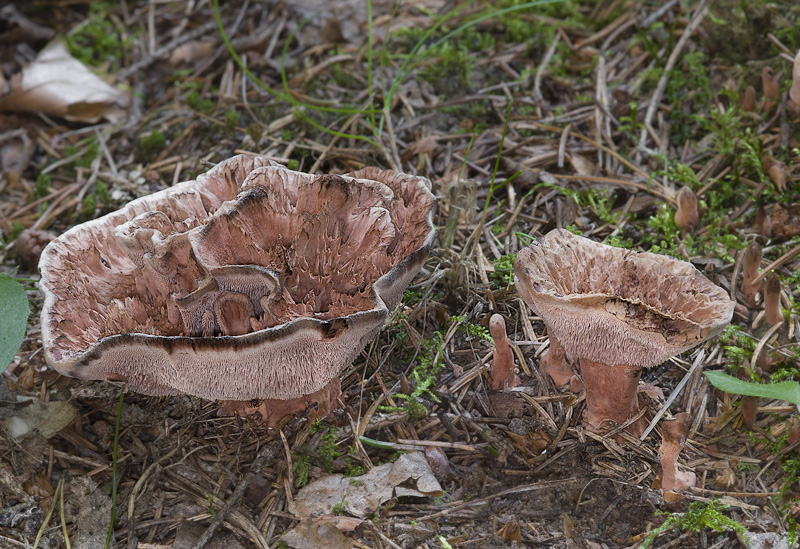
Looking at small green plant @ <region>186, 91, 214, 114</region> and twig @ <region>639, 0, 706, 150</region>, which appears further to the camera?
small green plant @ <region>186, 91, 214, 114</region>

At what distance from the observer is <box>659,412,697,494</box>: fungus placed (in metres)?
3.06

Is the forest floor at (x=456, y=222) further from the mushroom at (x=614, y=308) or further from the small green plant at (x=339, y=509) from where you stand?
the mushroom at (x=614, y=308)

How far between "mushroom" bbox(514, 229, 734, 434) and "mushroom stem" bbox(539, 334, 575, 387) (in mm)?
229

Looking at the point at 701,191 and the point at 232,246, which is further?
the point at 701,191

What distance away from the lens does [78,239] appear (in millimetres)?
3459

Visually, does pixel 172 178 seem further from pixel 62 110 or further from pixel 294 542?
pixel 294 542

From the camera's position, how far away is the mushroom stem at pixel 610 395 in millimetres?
3293

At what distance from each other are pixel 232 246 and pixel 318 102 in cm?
275

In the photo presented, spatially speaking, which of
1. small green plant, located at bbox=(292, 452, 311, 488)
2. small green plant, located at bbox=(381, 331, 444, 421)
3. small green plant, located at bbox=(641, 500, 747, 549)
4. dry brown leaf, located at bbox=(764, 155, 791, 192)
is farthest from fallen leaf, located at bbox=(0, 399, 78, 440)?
dry brown leaf, located at bbox=(764, 155, 791, 192)

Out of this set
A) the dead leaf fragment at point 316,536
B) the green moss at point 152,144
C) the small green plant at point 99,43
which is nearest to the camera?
the dead leaf fragment at point 316,536

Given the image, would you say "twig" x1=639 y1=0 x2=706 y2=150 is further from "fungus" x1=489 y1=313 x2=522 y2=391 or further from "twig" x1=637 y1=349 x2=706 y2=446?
"fungus" x1=489 y1=313 x2=522 y2=391

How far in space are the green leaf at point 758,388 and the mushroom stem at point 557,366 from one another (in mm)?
861

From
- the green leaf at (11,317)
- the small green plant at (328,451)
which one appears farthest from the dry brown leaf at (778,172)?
the green leaf at (11,317)

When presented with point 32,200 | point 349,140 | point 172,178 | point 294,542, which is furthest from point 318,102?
point 294,542
